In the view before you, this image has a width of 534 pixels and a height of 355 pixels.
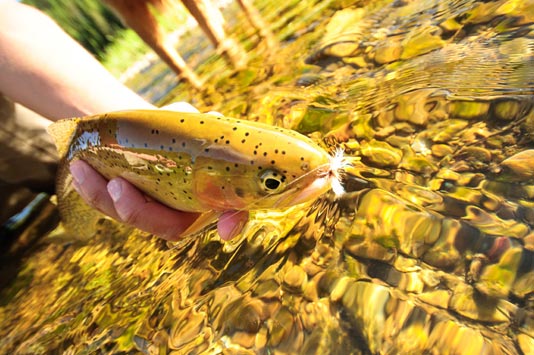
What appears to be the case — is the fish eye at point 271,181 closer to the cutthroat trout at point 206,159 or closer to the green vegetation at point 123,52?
the cutthroat trout at point 206,159

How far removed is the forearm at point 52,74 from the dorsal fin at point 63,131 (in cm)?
29

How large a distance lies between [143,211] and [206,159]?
0.61m

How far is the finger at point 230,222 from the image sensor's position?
6.21ft

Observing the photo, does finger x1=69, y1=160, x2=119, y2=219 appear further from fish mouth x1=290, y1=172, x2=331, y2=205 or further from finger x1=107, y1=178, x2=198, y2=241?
fish mouth x1=290, y1=172, x2=331, y2=205

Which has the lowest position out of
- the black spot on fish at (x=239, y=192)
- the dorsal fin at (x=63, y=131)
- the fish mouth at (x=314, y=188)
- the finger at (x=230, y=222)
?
the finger at (x=230, y=222)

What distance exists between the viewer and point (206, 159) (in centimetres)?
179

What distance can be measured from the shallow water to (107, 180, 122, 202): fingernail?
0.51 metres

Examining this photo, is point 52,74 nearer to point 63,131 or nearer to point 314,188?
point 63,131

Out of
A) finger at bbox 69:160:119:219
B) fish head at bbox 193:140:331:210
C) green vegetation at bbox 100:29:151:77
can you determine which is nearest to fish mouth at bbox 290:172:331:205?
fish head at bbox 193:140:331:210

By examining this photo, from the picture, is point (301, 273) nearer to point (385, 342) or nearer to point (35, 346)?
point (385, 342)

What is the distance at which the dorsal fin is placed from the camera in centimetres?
238

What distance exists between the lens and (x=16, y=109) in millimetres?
3729

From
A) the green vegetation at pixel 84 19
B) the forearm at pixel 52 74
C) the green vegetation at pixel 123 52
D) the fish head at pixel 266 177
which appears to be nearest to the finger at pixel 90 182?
the forearm at pixel 52 74

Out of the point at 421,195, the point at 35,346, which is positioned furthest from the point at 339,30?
the point at 35,346
